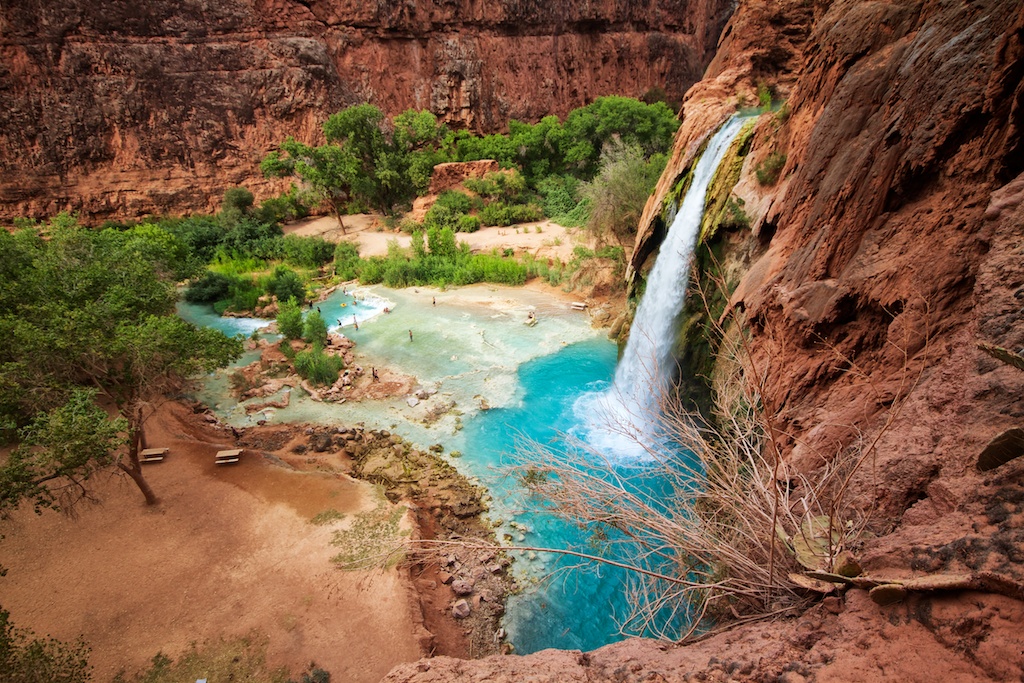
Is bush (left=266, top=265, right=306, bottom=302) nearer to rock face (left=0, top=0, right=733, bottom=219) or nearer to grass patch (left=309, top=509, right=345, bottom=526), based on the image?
rock face (left=0, top=0, right=733, bottom=219)

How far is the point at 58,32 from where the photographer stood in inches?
931

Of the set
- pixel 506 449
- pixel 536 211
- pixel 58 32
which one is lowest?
pixel 506 449

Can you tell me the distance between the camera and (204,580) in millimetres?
7055

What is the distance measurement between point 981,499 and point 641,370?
860 centimetres

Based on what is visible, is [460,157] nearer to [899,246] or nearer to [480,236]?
[480,236]

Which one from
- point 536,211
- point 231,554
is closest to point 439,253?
point 536,211

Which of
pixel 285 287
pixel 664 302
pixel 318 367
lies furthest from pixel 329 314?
pixel 664 302

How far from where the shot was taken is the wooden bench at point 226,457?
377 inches

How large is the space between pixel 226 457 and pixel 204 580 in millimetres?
3090

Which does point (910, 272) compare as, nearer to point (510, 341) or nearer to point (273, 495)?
point (273, 495)

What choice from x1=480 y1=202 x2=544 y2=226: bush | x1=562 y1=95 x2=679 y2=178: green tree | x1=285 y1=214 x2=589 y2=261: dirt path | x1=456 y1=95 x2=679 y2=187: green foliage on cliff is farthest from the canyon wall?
x1=456 y1=95 x2=679 y2=187: green foliage on cliff

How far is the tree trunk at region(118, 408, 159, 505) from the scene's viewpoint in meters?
7.80

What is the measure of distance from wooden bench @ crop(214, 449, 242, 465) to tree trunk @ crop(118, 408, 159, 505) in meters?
1.18

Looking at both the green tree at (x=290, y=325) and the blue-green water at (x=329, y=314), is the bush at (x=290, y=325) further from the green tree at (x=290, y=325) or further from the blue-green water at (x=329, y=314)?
the blue-green water at (x=329, y=314)
